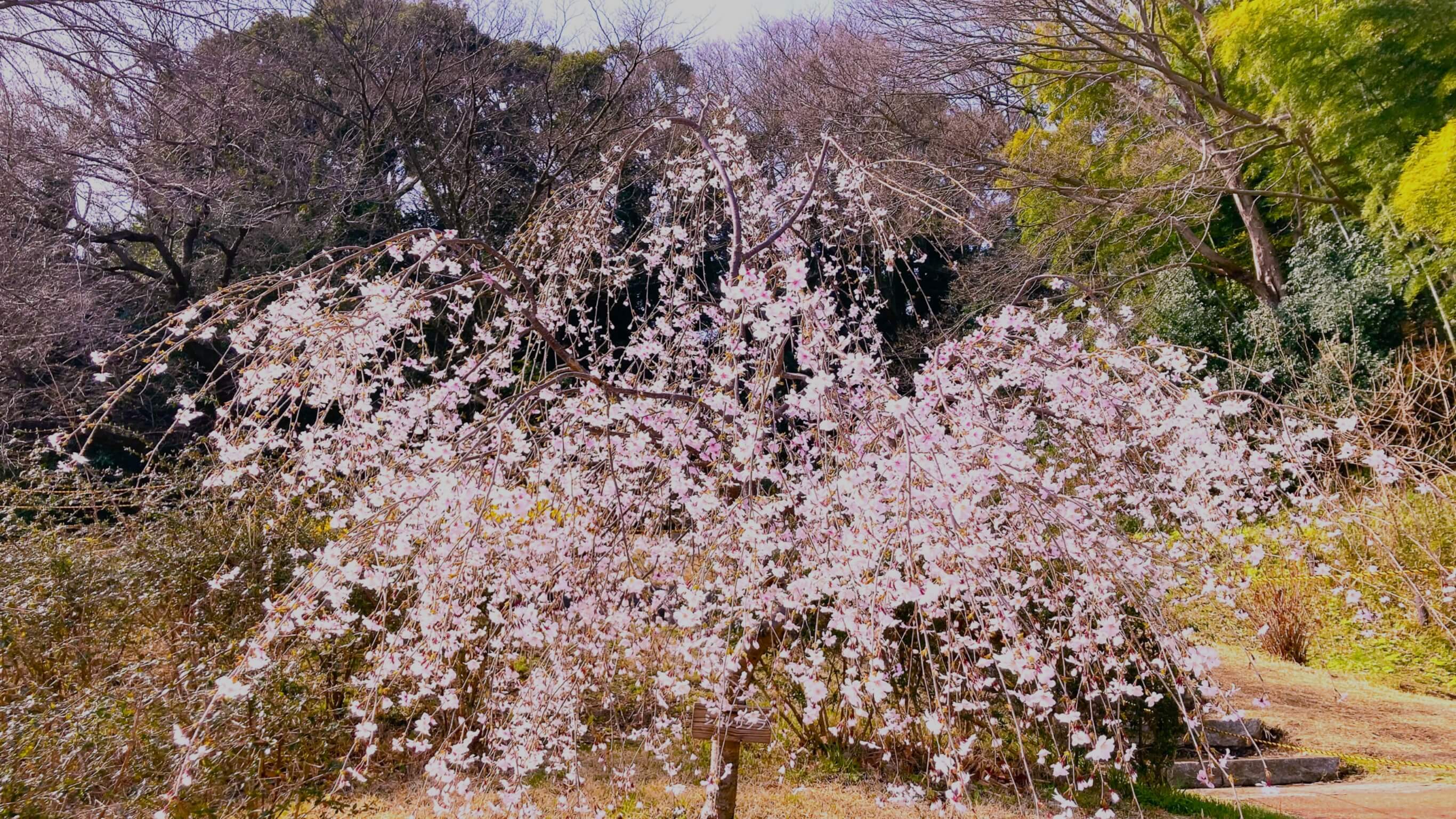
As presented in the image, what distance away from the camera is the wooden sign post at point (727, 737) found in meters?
2.73

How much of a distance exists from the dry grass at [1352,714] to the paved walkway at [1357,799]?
1.48ft

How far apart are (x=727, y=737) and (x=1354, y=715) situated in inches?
198

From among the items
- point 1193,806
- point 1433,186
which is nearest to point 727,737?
point 1193,806

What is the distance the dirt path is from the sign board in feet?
10.4

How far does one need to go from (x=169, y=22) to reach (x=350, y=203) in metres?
3.64

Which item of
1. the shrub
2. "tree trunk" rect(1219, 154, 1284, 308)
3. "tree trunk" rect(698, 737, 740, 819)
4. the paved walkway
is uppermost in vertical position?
"tree trunk" rect(1219, 154, 1284, 308)

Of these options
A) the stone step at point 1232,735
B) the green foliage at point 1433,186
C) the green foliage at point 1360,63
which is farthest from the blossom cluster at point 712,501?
the green foliage at point 1360,63

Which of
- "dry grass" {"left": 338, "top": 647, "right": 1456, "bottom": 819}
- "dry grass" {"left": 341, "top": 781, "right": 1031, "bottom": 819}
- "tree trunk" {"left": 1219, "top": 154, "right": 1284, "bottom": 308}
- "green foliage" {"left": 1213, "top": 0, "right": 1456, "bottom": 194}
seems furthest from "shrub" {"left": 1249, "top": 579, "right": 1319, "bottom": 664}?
"tree trunk" {"left": 1219, "top": 154, "right": 1284, "bottom": 308}

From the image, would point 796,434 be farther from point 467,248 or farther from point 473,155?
point 473,155

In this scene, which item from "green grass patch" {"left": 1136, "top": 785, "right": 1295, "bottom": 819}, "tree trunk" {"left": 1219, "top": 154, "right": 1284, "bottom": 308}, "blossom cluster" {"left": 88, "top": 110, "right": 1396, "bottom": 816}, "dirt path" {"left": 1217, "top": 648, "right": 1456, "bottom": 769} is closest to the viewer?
"blossom cluster" {"left": 88, "top": 110, "right": 1396, "bottom": 816}

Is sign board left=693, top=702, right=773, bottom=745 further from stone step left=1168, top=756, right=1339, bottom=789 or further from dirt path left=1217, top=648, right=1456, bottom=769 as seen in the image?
dirt path left=1217, top=648, right=1456, bottom=769

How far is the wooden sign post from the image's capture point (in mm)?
2732

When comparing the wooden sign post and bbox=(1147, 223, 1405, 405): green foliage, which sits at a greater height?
bbox=(1147, 223, 1405, 405): green foliage

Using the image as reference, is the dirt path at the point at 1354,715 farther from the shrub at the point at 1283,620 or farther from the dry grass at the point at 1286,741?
the shrub at the point at 1283,620
